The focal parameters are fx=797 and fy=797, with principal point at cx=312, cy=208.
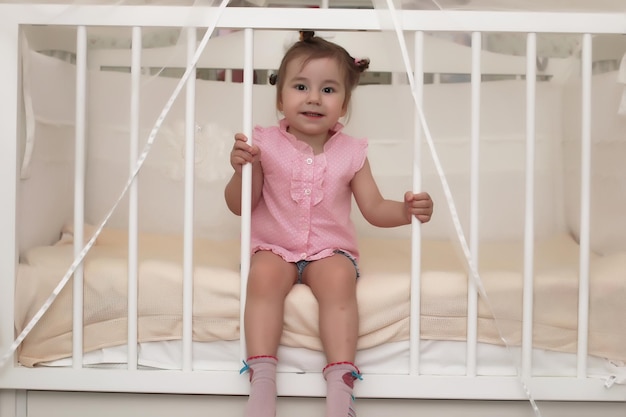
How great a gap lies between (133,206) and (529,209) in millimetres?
687

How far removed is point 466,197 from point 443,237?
53 centimetres

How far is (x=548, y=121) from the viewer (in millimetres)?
1452

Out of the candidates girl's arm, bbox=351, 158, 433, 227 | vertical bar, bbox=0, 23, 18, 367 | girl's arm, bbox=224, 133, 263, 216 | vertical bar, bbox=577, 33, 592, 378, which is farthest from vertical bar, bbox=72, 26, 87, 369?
vertical bar, bbox=577, 33, 592, 378

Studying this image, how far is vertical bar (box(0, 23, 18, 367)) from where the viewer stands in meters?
1.39

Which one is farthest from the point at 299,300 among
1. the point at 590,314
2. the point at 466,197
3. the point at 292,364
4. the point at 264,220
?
the point at 590,314

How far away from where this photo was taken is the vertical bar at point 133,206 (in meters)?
1.36

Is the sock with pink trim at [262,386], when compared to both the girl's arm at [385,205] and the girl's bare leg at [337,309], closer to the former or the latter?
the girl's bare leg at [337,309]

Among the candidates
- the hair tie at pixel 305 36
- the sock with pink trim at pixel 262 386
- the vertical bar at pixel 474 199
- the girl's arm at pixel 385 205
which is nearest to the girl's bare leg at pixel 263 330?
the sock with pink trim at pixel 262 386

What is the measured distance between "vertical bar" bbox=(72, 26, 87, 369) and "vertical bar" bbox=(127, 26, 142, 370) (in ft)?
0.27

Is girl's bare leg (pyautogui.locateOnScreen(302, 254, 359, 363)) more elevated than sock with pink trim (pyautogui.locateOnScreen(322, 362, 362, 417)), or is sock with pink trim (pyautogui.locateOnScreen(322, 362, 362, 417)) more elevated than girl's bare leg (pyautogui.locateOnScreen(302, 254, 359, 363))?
girl's bare leg (pyautogui.locateOnScreen(302, 254, 359, 363))

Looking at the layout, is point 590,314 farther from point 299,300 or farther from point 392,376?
point 299,300

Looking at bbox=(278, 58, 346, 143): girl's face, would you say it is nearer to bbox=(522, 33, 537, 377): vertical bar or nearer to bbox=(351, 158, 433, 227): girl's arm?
bbox=(351, 158, 433, 227): girl's arm

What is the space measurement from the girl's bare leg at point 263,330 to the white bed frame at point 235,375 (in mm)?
68

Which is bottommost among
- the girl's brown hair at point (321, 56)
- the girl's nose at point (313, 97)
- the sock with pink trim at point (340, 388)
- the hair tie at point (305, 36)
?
the sock with pink trim at point (340, 388)
